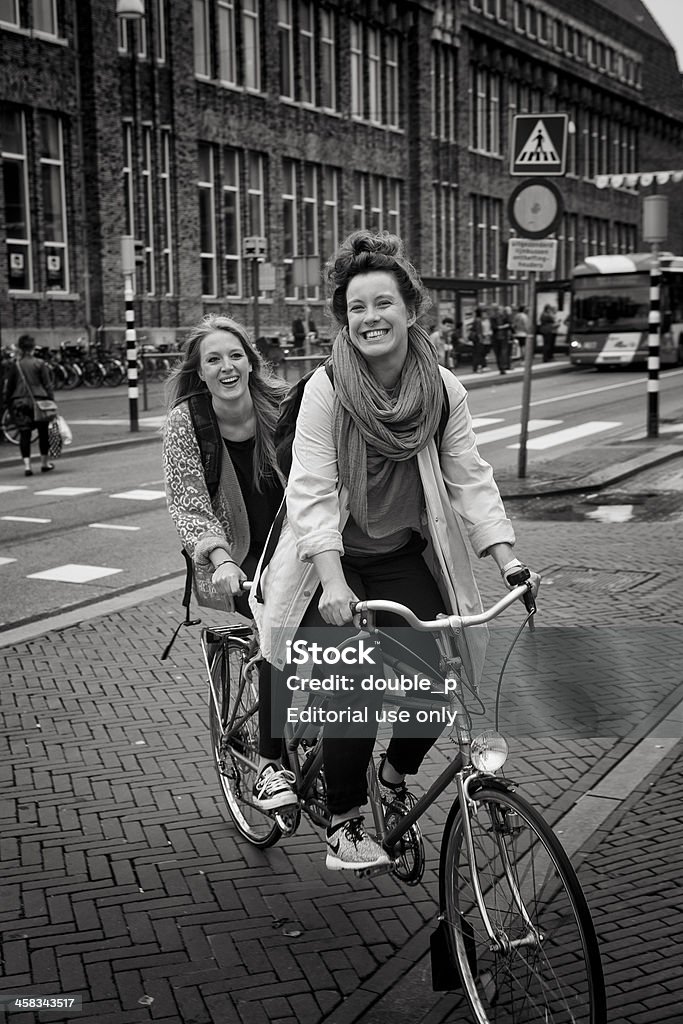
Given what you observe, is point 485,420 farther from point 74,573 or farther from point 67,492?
point 74,573

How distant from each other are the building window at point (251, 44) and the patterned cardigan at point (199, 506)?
36.3 m

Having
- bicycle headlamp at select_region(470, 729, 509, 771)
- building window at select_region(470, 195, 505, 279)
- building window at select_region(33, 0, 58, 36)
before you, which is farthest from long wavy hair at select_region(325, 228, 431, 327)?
building window at select_region(470, 195, 505, 279)

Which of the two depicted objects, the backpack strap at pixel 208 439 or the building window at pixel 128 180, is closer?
the backpack strap at pixel 208 439

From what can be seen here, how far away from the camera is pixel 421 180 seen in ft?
154

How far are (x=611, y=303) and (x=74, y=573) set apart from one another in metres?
27.1

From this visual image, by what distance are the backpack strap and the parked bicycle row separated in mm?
24723

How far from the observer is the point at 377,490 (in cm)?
334

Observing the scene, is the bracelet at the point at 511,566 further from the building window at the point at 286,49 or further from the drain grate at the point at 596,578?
the building window at the point at 286,49

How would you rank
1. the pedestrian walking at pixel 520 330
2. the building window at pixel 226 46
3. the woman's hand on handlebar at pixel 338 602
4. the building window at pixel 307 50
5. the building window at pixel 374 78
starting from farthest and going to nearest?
1. the building window at pixel 374 78
2. the pedestrian walking at pixel 520 330
3. the building window at pixel 307 50
4. the building window at pixel 226 46
5. the woman's hand on handlebar at pixel 338 602

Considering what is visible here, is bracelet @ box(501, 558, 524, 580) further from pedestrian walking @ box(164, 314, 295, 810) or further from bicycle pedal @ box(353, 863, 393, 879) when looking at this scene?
pedestrian walking @ box(164, 314, 295, 810)

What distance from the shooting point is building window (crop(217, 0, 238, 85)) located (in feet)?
122

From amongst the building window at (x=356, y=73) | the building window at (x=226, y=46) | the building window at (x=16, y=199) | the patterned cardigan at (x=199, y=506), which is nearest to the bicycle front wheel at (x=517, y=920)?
the patterned cardigan at (x=199, y=506)

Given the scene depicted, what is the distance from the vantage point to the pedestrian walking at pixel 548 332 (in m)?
39.5

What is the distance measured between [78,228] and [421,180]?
18660 millimetres
